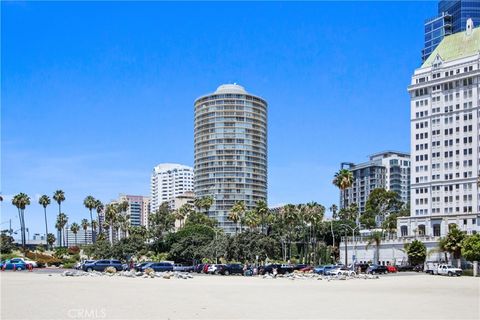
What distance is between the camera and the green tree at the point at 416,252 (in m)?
114

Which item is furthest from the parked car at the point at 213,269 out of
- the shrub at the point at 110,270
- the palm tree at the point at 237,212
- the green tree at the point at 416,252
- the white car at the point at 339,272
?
the palm tree at the point at 237,212

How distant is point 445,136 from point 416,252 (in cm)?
3563

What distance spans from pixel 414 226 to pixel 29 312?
117m

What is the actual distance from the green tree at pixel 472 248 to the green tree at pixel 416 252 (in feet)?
69.1

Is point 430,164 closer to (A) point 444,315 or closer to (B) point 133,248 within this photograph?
(B) point 133,248

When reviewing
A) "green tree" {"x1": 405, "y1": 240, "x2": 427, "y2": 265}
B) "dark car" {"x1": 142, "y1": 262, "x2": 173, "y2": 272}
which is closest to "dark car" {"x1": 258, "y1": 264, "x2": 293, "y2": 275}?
"dark car" {"x1": 142, "y1": 262, "x2": 173, "y2": 272}

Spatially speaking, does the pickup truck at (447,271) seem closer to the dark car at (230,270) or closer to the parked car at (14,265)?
the dark car at (230,270)

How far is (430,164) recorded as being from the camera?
465 feet

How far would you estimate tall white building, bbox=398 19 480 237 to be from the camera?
444 ft

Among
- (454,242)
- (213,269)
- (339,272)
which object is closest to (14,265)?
(213,269)

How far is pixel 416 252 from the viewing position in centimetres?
11419

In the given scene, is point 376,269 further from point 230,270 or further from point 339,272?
point 230,270

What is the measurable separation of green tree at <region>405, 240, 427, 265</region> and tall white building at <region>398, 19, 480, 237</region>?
1665cm

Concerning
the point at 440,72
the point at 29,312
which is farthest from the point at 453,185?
the point at 29,312
